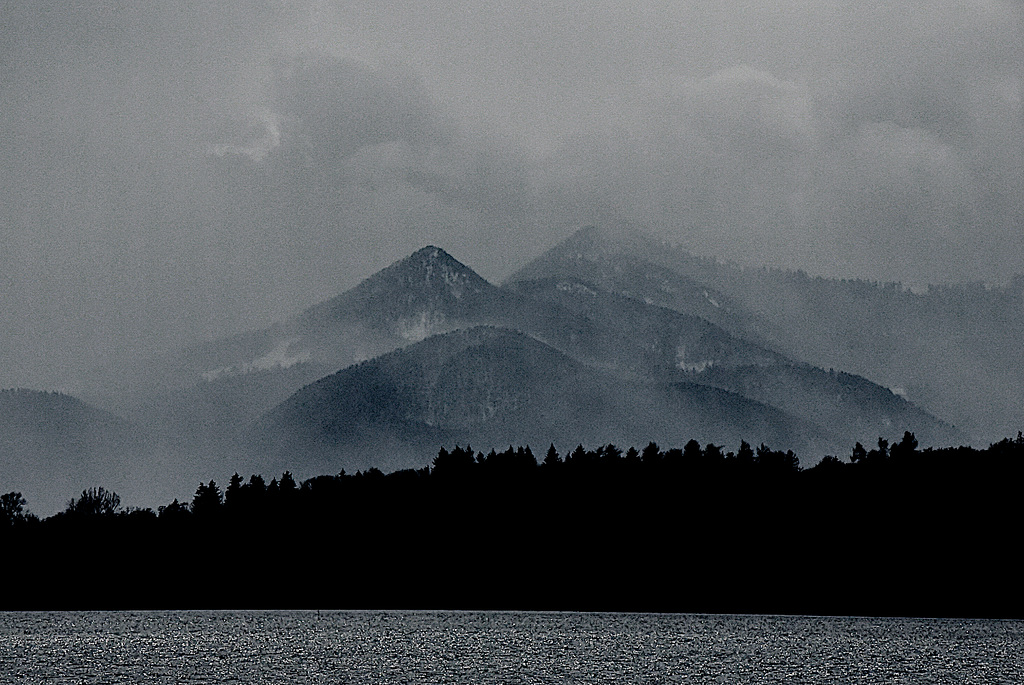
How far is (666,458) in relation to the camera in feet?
656

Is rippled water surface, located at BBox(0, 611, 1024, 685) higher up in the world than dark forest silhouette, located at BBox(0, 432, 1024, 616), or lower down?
lower down

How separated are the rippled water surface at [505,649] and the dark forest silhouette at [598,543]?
1537 cm

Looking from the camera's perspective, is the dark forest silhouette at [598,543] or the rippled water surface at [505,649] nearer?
the rippled water surface at [505,649]

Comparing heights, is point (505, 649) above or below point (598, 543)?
below

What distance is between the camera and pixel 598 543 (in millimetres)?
188125

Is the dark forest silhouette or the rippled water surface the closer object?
the rippled water surface

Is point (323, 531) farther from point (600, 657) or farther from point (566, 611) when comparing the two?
point (600, 657)

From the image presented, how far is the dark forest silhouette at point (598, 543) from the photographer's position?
17150 cm

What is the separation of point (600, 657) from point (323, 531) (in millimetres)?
95989

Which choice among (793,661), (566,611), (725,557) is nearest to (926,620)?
(725,557)

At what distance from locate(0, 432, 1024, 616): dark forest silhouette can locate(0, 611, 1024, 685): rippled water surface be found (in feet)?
50.4

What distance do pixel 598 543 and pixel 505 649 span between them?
76728 millimetres

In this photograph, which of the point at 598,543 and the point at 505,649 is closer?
the point at 505,649

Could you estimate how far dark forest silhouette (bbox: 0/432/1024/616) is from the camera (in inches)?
6752
